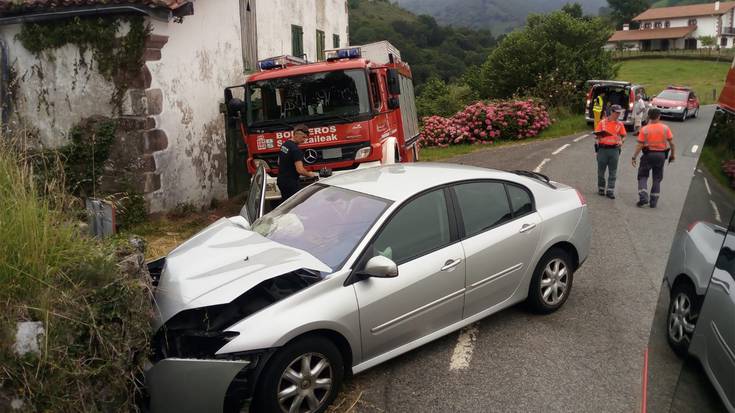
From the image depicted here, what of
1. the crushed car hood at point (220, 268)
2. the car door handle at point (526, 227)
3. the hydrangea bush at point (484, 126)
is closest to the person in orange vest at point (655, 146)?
the car door handle at point (526, 227)

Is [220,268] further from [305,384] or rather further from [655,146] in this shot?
[655,146]

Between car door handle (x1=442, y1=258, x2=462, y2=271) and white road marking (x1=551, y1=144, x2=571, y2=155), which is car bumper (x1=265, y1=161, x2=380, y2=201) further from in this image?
white road marking (x1=551, y1=144, x2=571, y2=155)

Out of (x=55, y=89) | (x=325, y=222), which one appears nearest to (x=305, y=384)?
(x=325, y=222)

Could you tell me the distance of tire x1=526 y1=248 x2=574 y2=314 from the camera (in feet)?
17.1

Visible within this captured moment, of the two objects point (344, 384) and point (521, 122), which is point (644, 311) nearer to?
point (344, 384)

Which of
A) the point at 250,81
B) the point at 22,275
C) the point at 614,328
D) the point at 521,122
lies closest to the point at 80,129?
the point at 250,81

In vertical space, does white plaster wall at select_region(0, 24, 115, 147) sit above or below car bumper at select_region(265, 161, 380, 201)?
above

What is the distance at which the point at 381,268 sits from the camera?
391cm

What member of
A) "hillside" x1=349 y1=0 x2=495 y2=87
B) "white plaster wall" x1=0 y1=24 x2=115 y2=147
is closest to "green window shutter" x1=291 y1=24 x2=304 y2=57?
"white plaster wall" x1=0 y1=24 x2=115 y2=147

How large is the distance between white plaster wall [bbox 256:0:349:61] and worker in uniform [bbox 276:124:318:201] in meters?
7.50

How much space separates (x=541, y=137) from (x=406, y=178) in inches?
732

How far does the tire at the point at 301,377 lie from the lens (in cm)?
355

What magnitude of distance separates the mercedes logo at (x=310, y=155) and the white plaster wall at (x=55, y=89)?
3.21 m

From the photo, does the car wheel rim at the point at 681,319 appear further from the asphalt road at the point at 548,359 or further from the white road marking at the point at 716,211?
the asphalt road at the point at 548,359
